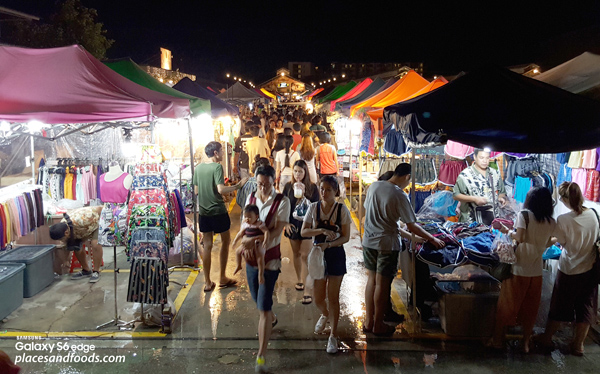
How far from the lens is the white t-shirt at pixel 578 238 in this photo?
4.25m

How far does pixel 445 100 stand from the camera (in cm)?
459

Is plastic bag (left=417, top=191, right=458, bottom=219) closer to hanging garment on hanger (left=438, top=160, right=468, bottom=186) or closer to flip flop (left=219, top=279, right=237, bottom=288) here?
hanging garment on hanger (left=438, top=160, right=468, bottom=186)

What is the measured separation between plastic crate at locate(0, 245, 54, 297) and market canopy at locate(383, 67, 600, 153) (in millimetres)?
5350

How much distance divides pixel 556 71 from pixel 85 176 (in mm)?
7384

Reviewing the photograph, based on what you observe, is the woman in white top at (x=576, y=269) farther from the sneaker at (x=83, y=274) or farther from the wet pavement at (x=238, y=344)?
the sneaker at (x=83, y=274)

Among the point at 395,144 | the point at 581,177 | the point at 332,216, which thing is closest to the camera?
the point at 332,216

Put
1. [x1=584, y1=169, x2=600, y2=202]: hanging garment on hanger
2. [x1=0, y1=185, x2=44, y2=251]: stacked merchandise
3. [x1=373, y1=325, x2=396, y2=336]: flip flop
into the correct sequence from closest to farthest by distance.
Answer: [x1=373, y1=325, x2=396, y2=336]: flip flop < [x1=584, y1=169, x2=600, y2=202]: hanging garment on hanger < [x1=0, y1=185, x2=44, y2=251]: stacked merchandise

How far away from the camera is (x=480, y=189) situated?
5773 millimetres

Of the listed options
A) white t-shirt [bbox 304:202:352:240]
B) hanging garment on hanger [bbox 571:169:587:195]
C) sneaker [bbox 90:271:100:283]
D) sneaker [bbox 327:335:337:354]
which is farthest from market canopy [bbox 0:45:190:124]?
hanging garment on hanger [bbox 571:169:587:195]

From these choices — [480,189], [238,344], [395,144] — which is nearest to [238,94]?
[395,144]

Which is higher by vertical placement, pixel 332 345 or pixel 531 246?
pixel 531 246

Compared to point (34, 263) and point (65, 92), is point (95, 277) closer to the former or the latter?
point (34, 263)

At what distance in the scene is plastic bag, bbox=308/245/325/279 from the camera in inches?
172

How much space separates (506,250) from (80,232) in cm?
575
